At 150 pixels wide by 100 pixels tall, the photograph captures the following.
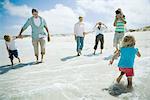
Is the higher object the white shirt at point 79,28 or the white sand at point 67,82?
the white shirt at point 79,28

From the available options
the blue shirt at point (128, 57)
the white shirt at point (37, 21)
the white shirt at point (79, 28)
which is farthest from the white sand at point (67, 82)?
the white shirt at point (79, 28)

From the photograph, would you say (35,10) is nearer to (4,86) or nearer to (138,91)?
(4,86)

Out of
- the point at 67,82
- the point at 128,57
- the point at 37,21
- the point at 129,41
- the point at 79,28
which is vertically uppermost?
the point at 37,21

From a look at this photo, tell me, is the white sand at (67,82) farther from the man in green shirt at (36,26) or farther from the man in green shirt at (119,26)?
the man in green shirt at (119,26)

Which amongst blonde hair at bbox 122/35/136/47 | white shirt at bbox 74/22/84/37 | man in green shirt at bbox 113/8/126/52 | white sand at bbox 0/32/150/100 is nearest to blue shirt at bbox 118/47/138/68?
blonde hair at bbox 122/35/136/47

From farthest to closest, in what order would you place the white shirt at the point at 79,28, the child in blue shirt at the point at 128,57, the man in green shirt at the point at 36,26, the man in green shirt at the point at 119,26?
the white shirt at the point at 79,28
the man in green shirt at the point at 119,26
the man in green shirt at the point at 36,26
the child in blue shirt at the point at 128,57

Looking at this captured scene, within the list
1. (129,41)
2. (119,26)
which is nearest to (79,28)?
(119,26)

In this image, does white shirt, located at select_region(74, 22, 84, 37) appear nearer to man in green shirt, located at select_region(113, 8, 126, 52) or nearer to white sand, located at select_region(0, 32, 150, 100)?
man in green shirt, located at select_region(113, 8, 126, 52)

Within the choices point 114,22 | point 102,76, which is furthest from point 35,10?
point 102,76

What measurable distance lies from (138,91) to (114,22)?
617cm

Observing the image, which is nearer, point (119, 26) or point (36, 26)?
point (36, 26)

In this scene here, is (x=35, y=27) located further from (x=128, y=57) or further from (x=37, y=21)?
(x=128, y=57)

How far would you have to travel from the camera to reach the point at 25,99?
578cm

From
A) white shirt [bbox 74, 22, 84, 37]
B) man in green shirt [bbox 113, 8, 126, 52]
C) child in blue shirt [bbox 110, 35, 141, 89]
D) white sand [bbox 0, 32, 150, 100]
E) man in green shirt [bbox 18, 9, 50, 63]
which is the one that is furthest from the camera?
white shirt [bbox 74, 22, 84, 37]
